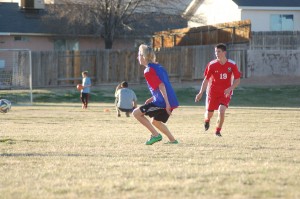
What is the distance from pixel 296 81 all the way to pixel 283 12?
19.2ft

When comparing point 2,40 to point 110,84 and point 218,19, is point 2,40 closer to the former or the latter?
point 110,84

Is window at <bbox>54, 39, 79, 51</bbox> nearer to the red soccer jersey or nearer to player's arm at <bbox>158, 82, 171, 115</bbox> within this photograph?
the red soccer jersey

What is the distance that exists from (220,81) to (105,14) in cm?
3208

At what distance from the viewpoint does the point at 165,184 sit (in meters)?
A: 8.01

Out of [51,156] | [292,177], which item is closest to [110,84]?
[51,156]

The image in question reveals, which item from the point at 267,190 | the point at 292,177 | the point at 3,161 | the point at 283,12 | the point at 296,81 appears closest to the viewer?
the point at 267,190

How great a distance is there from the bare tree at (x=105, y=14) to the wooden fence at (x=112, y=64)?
343 centimetres

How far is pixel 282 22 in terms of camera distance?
1841 inches

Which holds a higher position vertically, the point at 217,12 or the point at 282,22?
the point at 217,12

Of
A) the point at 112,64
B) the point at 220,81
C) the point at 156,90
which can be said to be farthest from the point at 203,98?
the point at 156,90

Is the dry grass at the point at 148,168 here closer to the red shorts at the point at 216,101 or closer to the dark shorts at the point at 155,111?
the dark shorts at the point at 155,111

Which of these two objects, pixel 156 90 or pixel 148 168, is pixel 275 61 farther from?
pixel 148 168

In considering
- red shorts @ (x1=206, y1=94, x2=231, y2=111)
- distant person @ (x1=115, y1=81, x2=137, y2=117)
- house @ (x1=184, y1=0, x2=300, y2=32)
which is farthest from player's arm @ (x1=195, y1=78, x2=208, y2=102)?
house @ (x1=184, y1=0, x2=300, y2=32)

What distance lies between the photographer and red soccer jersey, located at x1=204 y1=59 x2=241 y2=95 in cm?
1534
